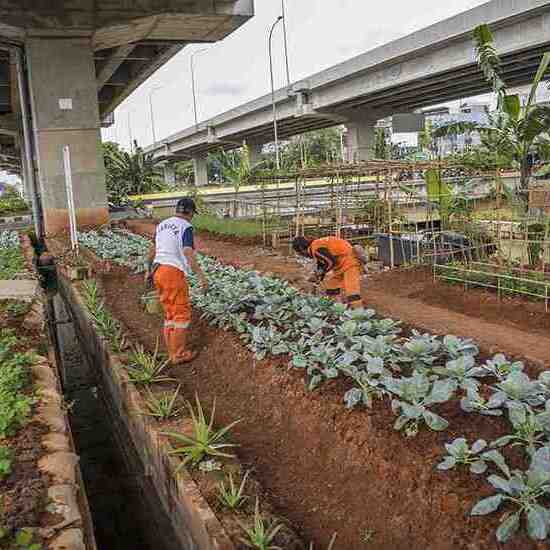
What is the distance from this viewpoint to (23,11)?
15.1 m

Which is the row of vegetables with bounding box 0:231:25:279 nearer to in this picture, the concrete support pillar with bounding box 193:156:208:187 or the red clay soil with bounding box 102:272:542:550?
the red clay soil with bounding box 102:272:542:550

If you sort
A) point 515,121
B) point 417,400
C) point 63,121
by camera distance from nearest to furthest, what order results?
point 417,400, point 515,121, point 63,121

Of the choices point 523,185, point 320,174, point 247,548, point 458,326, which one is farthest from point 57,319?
point 247,548

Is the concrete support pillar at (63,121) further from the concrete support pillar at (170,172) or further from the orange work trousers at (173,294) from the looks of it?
the concrete support pillar at (170,172)

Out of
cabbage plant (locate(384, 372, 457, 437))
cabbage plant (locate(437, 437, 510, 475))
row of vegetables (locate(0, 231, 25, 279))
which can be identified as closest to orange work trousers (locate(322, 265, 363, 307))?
cabbage plant (locate(384, 372, 457, 437))

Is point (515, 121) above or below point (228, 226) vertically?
above

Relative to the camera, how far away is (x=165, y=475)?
3.98 metres

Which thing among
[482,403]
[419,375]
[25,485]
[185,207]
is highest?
[185,207]

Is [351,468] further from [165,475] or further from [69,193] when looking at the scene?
[69,193]

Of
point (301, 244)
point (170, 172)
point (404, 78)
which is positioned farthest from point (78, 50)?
point (170, 172)

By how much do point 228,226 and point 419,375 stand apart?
1421cm

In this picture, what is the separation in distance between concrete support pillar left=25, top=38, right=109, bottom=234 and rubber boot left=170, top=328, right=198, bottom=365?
12.2 metres

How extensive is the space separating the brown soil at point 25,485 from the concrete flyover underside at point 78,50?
1391cm

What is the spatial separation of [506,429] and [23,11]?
624 inches
